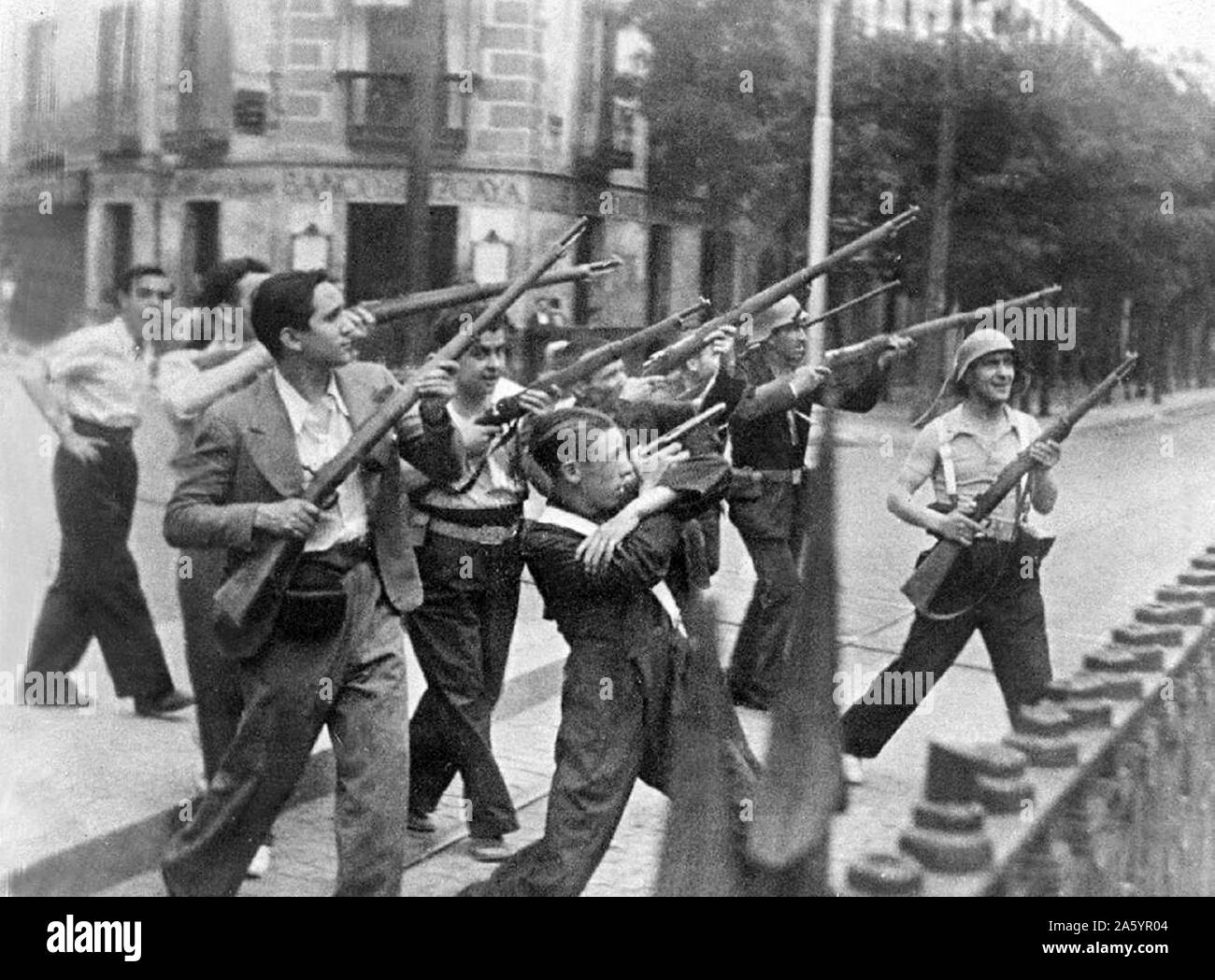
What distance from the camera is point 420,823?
4.50 meters

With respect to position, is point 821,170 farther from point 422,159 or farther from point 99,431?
point 99,431

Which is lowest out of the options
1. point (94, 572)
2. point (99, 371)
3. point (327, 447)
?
point (94, 572)

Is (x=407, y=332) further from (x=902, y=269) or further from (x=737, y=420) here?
(x=902, y=269)

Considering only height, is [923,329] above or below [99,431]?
above

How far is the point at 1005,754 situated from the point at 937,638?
2675mm

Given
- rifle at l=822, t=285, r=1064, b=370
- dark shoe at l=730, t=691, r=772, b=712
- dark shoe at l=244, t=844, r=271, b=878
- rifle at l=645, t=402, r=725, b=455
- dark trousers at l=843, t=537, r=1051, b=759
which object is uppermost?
rifle at l=822, t=285, r=1064, b=370

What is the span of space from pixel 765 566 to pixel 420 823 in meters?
1.77

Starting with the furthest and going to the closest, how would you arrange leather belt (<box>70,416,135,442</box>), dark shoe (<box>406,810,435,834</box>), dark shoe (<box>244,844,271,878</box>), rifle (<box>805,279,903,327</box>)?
1. rifle (<box>805,279,903,327</box>)
2. leather belt (<box>70,416,135,442</box>)
3. dark shoe (<box>406,810,435,834</box>)
4. dark shoe (<box>244,844,271,878</box>)

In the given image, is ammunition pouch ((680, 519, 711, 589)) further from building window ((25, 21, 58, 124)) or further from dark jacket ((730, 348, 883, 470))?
building window ((25, 21, 58, 124))

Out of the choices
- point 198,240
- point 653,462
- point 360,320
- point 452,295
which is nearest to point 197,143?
point 198,240

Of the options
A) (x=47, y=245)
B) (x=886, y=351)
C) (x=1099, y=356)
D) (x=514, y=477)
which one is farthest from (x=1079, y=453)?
(x=47, y=245)

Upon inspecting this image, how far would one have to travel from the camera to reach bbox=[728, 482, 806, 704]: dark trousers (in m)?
5.71

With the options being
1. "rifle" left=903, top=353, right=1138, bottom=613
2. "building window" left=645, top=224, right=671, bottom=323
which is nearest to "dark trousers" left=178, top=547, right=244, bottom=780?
"building window" left=645, top=224, right=671, bottom=323

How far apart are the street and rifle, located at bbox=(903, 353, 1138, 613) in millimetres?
234
